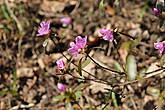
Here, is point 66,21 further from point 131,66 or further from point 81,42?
point 81,42

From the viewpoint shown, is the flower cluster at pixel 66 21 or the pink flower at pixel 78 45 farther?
the flower cluster at pixel 66 21

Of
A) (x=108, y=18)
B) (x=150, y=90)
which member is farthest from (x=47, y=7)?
(x=150, y=90)

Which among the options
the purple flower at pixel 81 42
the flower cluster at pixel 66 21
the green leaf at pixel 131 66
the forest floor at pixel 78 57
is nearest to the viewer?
the purple flower at pixel 81 42

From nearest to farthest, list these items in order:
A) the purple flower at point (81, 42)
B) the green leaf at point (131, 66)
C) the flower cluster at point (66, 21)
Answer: the purple flower at point (81, 42), the green leaf at point (131, 66), the flower cluster at point (66, 21)

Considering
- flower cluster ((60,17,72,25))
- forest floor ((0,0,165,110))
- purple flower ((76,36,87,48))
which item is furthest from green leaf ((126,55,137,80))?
flower cluster ((60,17,72,25))

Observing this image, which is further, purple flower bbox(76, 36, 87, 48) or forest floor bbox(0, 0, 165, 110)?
forest floor bbox(0, 0, 165, 110)

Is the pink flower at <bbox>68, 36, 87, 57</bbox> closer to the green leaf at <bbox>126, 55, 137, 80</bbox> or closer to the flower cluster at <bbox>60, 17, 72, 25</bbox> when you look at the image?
the green leaf at <bbox>126, 55, 137, 80</bbox>

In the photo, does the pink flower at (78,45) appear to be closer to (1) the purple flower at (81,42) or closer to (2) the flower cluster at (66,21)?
(1) the purple flower at (81,42)

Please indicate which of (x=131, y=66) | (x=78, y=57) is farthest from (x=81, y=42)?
(x=78, y=57)

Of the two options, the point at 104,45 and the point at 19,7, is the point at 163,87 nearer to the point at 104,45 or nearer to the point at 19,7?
the point at 104,45

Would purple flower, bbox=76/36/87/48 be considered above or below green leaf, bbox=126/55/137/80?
above

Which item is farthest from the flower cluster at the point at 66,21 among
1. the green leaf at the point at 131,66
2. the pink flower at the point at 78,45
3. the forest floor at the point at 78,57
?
the pink flower at the point at 78,45
